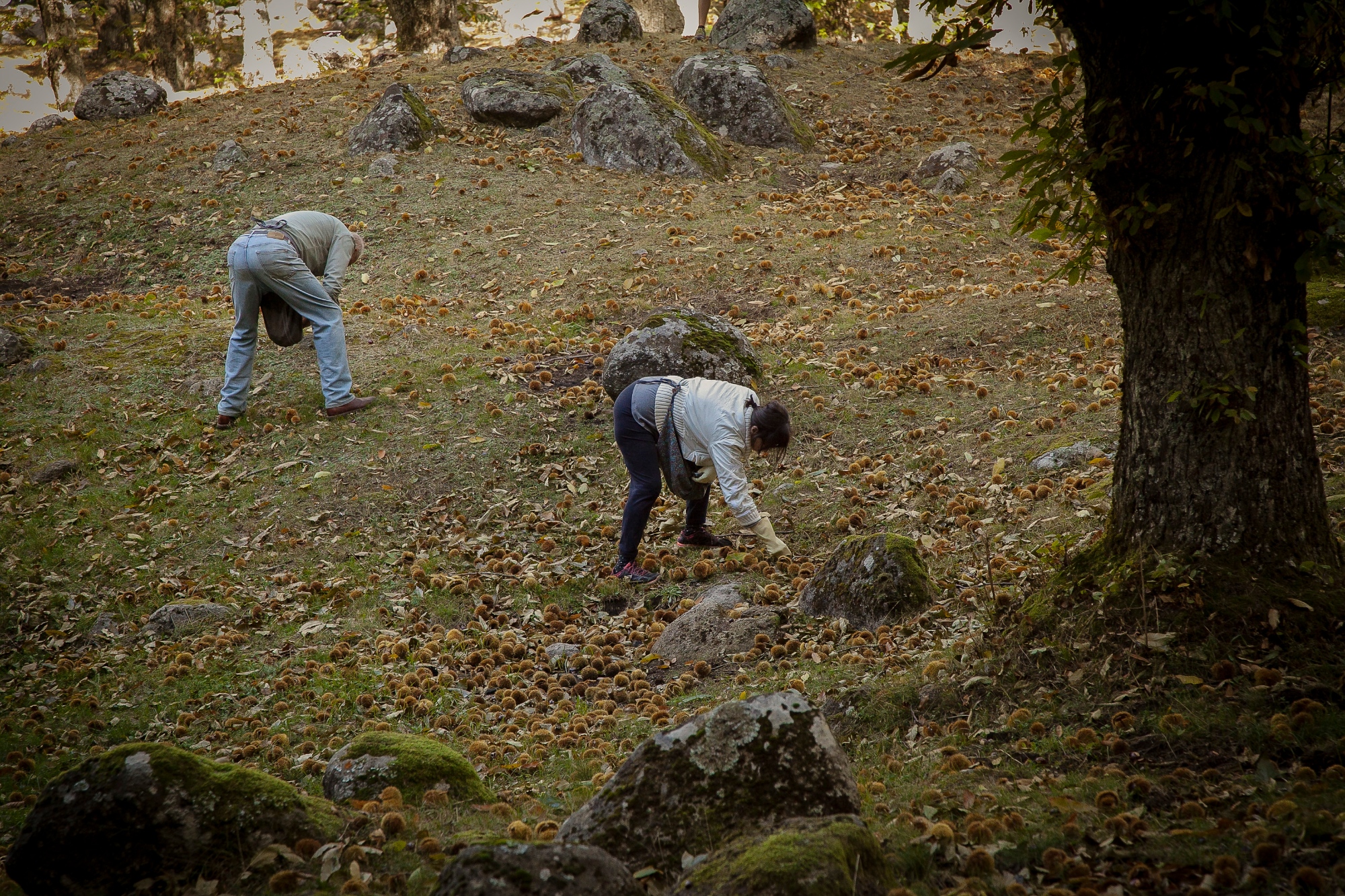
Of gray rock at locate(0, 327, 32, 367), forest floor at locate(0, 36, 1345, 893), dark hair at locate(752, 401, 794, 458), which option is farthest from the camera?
gray rock at locate(0, 327, 32, 367)

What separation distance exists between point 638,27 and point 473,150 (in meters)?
Answer: 6.78

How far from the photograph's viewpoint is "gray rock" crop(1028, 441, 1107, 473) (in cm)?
697

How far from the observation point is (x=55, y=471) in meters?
A: 8.52

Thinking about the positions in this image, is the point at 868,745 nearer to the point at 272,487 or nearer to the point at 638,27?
the point at 272,487

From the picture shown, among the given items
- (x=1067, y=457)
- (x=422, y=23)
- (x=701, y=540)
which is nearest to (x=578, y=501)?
(x=701, y=540)

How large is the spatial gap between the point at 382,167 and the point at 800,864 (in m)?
15.1

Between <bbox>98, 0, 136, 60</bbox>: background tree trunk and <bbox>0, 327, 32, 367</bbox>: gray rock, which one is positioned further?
<bbox>98, 0, 136, 60</bbox>: background tree trunk

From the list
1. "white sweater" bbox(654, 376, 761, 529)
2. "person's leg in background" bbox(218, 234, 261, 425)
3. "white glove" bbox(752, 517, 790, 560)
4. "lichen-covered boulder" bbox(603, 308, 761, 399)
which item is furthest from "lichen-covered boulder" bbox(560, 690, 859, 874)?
"person's leg in background" bbox(218, 234, 261, 425)

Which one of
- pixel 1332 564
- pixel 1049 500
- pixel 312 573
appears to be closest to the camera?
pixel 1332 564

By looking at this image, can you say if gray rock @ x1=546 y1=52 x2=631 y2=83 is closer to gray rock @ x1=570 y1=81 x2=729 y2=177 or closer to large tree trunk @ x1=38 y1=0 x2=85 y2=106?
gray rock @ x1=570 y1=81 x2=729 y2=177

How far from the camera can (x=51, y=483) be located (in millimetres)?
8414

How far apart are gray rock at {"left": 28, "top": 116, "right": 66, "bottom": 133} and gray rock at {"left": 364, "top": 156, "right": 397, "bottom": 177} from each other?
26.7ft

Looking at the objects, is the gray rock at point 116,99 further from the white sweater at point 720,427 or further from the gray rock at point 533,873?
the gray rock at point 533,873

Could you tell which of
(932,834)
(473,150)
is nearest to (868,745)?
(932,834)
